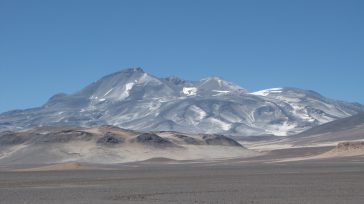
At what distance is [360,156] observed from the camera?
137 metres

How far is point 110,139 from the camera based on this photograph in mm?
181500

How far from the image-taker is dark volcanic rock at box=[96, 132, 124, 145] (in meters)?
180

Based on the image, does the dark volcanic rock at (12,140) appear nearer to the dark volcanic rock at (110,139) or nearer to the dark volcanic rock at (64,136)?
the dark volcanic rock at (64,136)

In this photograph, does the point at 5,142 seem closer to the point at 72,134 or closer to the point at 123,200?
the point at 72,134

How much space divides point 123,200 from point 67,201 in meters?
3.54

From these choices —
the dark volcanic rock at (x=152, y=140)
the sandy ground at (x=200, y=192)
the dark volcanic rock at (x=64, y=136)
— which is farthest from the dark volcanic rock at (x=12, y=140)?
the sandy ground at (x=200, y=192)

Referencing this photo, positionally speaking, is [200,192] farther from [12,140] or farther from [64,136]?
[12,140]

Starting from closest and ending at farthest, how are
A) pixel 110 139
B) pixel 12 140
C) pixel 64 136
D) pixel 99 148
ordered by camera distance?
pixel 99 148 < pixel 110 139 < pixel 64 136 < pixel 12 140

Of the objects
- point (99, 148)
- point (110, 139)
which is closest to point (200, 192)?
point (99, 148)

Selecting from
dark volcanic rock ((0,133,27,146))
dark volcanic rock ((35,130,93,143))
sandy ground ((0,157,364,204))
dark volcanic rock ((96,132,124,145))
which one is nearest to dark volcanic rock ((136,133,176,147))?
dark volcanic rock ((96,132,124,145))

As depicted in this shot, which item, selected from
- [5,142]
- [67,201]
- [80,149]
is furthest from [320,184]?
[5,142]

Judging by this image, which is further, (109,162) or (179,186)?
(109,162)

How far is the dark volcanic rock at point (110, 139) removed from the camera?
180000 millimetres

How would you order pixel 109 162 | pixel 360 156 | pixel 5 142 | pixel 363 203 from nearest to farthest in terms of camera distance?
pixel 363 203 → pixel 360 156 → pixel 109 162 → pixel 5 142
